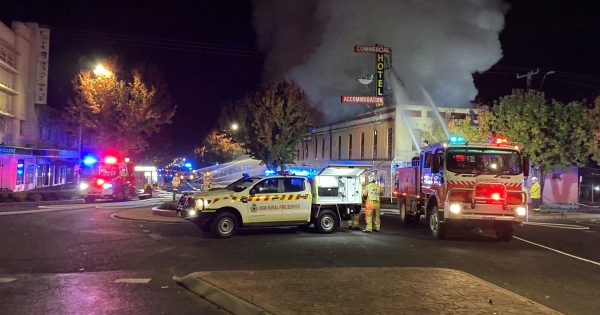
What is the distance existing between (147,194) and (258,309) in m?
28.3

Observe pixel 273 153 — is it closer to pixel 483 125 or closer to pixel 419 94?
pixel 419 94

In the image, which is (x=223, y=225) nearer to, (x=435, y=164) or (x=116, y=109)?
(x=435, y=164)

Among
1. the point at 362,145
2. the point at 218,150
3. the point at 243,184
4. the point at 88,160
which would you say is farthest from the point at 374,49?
the point at 218,150

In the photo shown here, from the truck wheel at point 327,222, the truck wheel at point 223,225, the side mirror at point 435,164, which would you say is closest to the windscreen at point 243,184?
the truck wheel at point 223,225

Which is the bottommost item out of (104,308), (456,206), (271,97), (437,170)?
(104,308)

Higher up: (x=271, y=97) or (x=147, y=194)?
(x=271, y=97)

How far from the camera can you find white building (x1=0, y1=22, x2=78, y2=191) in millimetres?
34531

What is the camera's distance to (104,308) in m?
6.80

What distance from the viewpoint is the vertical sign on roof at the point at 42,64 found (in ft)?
121

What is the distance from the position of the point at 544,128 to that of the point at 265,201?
19566mm

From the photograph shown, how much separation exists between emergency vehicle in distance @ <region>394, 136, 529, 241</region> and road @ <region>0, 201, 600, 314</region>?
593 mm

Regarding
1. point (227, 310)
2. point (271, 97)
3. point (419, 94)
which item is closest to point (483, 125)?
point (419, 94)

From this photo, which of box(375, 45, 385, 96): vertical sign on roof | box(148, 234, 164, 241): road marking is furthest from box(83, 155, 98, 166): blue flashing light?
box(375, 45, 385, 96): vertical sign on roof

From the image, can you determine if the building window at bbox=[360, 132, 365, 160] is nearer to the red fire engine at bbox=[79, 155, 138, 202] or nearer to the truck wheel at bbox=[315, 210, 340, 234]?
the red fire engine at bbox=[79, 155, 138, 202]
